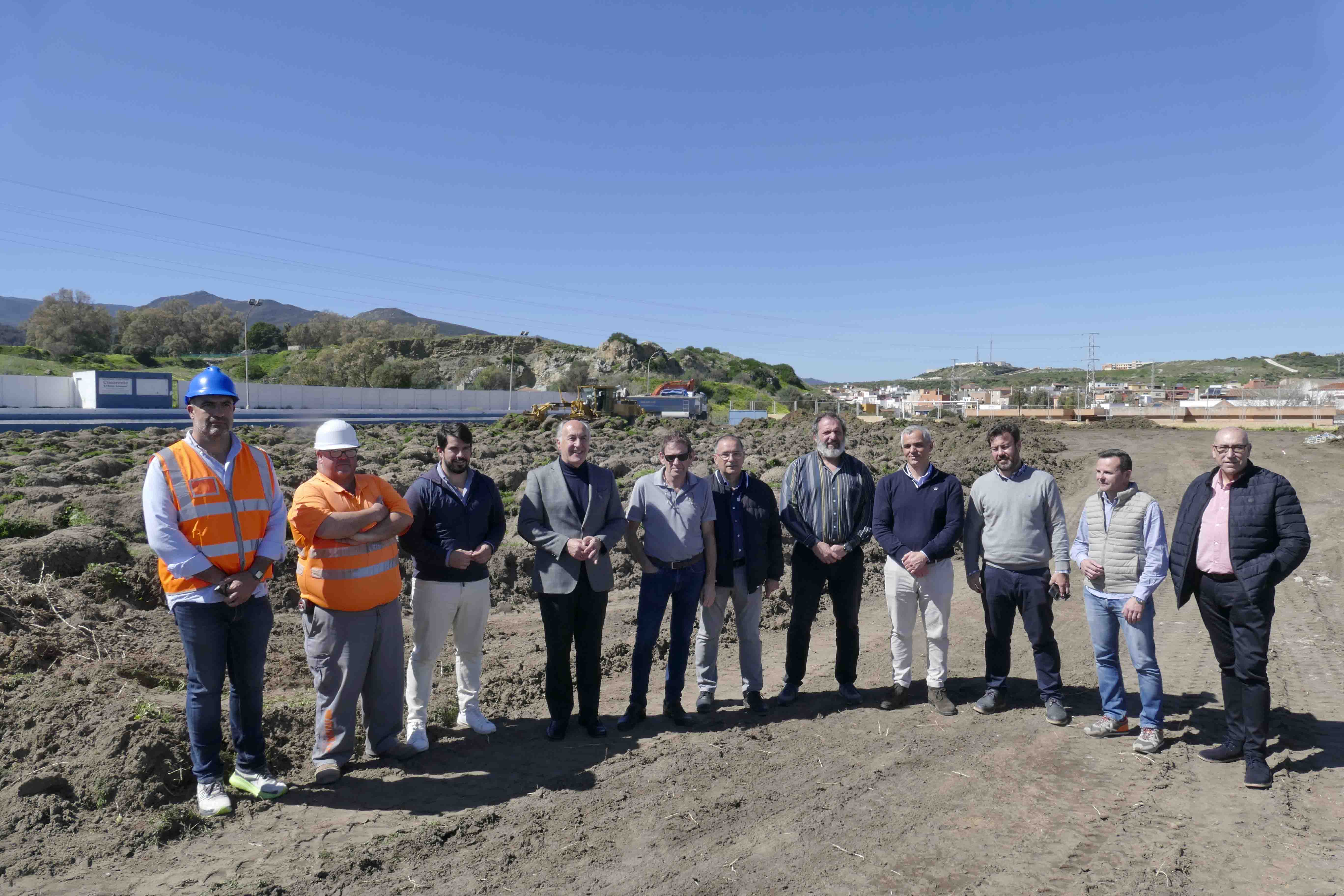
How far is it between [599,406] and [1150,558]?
1654 inches

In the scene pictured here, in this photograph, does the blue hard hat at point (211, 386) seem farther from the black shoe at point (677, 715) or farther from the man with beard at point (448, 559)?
the black shoe at point (677, 715)

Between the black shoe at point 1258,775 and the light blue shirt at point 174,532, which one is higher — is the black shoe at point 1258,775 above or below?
below

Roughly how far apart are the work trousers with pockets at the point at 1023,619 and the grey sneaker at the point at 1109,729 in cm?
33

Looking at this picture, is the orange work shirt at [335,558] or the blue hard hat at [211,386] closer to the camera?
the blue hard hat at [211,386]

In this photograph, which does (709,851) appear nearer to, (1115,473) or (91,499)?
(1115,473)

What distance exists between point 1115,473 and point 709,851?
305 cm

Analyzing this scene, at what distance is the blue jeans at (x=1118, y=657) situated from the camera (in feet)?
15.5

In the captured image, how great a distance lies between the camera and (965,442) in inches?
949

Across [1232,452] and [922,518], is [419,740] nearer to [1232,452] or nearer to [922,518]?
[922,518]

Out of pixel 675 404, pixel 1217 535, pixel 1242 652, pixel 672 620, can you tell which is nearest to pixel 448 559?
pixel 672 620

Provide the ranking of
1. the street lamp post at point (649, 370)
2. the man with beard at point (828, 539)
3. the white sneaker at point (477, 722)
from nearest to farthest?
the white sneaker at point (477, 722) < the man with beard at point (828, 539) < the street lamp post at point (649, 370)

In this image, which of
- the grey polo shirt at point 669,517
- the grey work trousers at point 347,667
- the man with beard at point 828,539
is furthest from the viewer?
the man with beard at point 828,539

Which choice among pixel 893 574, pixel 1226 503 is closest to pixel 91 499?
pixel 893 574

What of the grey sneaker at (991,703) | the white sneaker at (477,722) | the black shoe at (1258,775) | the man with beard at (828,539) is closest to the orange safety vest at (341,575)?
the white sneaker at (477,722)
